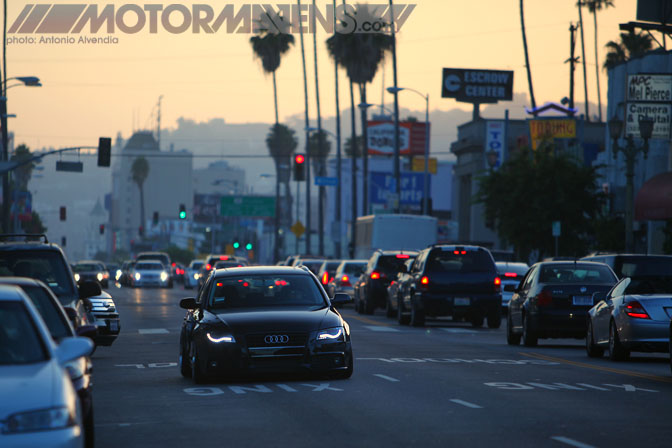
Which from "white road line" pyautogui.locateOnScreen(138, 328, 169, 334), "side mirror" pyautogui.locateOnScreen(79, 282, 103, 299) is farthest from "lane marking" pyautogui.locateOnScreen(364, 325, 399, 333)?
"side mirror" pyautogui.locateOnScreen(79, 282, 103, 299)

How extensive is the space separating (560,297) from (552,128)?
47.6 m

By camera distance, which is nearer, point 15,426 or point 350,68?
point 15,426

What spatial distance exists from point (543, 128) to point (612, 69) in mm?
11535

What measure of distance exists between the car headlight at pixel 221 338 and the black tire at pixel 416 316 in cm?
1631

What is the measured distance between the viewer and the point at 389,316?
3781cm

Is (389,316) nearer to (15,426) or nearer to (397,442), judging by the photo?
(397,442)

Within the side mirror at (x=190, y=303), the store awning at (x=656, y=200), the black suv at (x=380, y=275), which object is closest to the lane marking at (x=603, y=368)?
the side mirror at (x=190, y=303)

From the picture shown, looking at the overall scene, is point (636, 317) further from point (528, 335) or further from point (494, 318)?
point (494, 318)

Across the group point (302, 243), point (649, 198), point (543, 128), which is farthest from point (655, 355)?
point (302, 243)

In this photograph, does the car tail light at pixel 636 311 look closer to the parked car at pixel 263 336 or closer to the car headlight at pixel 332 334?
the parked car at pixel 263 336

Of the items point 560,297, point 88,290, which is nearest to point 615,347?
point 560,297

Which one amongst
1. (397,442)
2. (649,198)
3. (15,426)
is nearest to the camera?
(15,426)

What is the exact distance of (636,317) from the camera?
64.4 feet

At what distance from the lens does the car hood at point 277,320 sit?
51.5ft
